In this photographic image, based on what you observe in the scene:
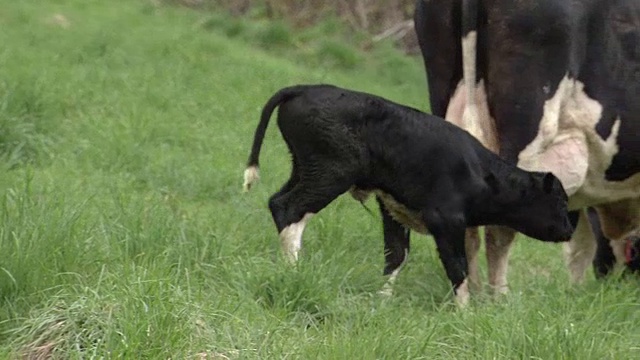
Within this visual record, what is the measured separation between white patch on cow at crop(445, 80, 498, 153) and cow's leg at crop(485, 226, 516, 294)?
44 centimetres

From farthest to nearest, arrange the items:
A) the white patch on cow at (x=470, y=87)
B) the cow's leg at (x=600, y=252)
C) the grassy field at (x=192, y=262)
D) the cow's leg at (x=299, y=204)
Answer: the cow's leg at (x=600, y=252), the white patch on cow at (x=470, y=87), the cow's leg at (x=299, y=204), the grassy field at (x=192, y=262)

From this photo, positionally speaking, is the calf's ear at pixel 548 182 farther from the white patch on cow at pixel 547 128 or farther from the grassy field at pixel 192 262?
the grassy field at pixel 192 262

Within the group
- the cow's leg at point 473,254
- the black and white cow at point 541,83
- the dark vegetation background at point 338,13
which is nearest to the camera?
the black and white cow at point 541,83

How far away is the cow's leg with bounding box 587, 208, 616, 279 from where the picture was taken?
23.0ft

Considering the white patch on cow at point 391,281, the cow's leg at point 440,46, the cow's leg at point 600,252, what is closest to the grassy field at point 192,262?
the white patch on cow at point 391,281

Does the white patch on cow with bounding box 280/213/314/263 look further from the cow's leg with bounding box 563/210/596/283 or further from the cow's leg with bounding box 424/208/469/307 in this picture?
the cow's leg with bounding box 563/210/596/283

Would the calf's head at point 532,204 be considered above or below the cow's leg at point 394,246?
above

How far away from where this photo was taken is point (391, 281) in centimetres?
540

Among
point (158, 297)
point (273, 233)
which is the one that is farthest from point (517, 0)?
point (158, 297)

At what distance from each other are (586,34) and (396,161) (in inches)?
45.4

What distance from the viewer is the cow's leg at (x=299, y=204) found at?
533cm

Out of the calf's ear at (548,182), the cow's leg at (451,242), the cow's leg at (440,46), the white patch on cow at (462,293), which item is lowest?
the white patch on cow at (462,293)

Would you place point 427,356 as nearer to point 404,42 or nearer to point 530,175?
point 530,175

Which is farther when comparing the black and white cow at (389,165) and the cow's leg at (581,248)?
the cow's leg at (581,248)
